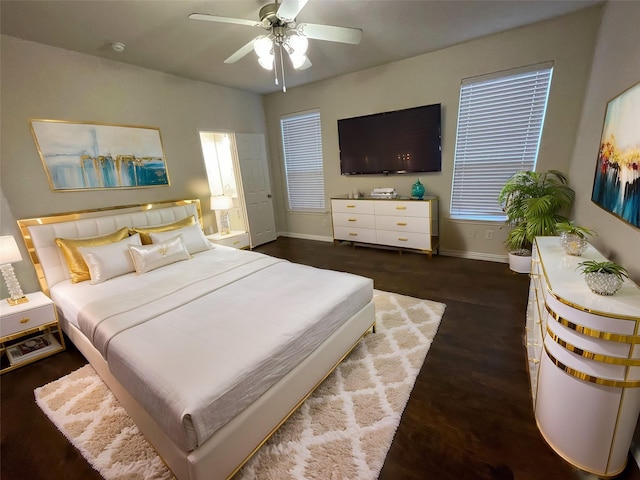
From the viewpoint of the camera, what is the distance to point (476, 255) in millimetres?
4000

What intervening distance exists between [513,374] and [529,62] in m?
3.39

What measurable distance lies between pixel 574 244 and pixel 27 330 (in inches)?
166

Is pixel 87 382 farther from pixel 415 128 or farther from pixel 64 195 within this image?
pixel 415 128

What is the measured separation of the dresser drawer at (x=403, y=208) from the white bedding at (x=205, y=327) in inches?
83.2

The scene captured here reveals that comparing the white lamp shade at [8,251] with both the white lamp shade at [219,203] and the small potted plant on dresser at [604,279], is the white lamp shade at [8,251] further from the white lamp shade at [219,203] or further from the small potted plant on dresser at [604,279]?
the small potted plant on dresser at [604,279]

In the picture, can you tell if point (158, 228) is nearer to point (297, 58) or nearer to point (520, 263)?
point (297, 58)

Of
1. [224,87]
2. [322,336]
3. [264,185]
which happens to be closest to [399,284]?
[322,336]

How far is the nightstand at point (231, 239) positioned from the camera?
4088 mm

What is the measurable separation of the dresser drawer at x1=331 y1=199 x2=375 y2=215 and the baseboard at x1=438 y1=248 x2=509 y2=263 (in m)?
1.29

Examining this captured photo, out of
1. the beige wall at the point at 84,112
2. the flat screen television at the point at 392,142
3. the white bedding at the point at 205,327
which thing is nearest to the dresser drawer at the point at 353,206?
the flat screen television at the point at 392,142

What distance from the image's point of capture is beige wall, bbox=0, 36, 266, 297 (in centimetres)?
263

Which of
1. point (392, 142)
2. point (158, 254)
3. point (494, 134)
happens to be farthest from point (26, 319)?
point (494, 134)

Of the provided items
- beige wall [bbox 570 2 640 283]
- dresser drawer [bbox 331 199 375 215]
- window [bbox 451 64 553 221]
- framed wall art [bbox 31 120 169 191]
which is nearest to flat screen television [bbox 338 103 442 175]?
window [bbox 451 64 553 221]

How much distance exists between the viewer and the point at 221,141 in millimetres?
5703
